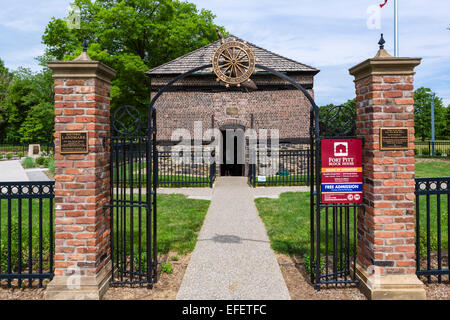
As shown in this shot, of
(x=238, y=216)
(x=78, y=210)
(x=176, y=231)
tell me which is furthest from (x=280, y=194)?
(x=78, y=210)

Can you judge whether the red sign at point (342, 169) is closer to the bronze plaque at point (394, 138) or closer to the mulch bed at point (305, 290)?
the bronze plaque at point (394, 138)

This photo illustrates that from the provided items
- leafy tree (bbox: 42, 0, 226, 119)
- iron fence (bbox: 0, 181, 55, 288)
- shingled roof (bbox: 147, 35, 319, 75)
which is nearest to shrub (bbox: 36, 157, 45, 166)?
leafy tree (bbox: 42, 0, 226, 119)

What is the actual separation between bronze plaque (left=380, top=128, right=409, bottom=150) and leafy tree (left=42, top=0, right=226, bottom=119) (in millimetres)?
19873

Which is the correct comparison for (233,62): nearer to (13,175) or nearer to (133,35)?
(13,175)

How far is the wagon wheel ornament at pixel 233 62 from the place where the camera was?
434 cm

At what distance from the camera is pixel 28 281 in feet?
15.2

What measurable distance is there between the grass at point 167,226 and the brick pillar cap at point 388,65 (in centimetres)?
422

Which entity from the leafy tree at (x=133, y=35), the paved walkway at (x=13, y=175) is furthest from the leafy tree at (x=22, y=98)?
the paved walkway at (x=13, y=175)

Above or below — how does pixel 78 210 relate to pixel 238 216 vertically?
above

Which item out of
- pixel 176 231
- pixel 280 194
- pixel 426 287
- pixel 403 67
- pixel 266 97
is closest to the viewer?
pixel 403 67

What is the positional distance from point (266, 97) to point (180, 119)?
498 centimetres

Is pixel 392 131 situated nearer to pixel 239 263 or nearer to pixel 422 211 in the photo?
pixel 239 263

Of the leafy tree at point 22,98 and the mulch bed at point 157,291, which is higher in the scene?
the leafy tree at point 22,98

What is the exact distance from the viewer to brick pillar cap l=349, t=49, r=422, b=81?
396 centimetres
